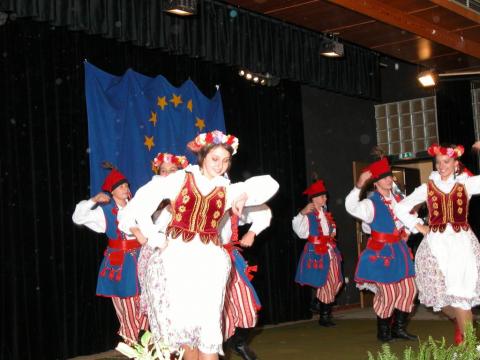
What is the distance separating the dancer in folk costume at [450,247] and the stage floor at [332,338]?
0.64 metres

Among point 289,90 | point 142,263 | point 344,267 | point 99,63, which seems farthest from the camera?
point 344,267

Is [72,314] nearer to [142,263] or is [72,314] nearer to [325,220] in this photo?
[142,263]

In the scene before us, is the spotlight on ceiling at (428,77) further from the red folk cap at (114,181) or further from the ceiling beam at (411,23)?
the red folk cap at (114,181)

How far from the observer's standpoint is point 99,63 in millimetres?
6559

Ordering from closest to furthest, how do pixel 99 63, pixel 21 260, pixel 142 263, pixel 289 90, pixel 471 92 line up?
1. pixel 142 263
2. pixel 21 260
3. pixel 99 63
4. pixel 289 90
5. pixel 471 92

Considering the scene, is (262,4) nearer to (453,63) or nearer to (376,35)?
(376,35)

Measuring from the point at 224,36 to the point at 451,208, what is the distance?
3187 millimetres

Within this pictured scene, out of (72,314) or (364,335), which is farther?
(364,335)

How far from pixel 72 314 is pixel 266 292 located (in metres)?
2.64

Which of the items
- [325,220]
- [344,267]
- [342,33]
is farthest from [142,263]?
[344,267]

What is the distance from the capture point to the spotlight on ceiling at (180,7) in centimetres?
610

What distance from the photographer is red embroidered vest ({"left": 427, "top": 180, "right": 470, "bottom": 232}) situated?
16.9 feet

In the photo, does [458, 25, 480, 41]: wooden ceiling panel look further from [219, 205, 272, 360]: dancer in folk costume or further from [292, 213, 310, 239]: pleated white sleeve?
[219, 205, 272, 360]: dancer in folk costume

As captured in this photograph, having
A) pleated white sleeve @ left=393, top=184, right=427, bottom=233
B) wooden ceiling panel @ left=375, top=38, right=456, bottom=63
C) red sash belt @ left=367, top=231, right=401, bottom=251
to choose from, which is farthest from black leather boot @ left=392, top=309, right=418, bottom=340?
wooden ceiling panel @ left=375, top=38, right=456, bottom=63
